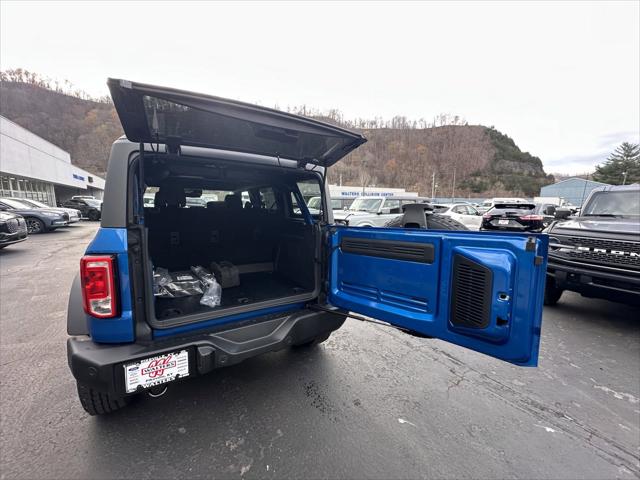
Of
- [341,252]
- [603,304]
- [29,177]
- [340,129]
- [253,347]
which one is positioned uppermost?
[29,177]

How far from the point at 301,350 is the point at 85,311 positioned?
1.93 m

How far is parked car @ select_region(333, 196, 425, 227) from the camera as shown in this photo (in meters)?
10.6

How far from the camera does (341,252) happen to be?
2.39m

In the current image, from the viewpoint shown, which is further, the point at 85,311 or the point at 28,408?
the point at 28,408

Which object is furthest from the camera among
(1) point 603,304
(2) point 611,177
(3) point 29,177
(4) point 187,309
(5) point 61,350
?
(2) point 611,177

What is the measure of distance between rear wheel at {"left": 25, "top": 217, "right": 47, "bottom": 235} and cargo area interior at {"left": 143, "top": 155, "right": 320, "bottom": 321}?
42.0ft

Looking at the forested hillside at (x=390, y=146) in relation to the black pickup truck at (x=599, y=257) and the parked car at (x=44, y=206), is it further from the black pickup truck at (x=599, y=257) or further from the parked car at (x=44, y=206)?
the black pickup truck at (x=599, y=257)

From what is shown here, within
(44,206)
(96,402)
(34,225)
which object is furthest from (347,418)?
(44,206)

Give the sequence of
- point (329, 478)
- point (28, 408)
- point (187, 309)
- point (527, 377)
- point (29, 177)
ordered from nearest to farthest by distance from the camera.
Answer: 1. point (329, 478)
2. point (28, 408)
3. point (187, 309)
4. point (527, 377)
5. point (29, 177)

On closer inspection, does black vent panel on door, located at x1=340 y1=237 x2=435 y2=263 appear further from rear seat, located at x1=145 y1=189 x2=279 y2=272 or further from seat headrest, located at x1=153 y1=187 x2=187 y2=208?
seat headrest, located at x1=153 y1=187 x2=187 y2=208

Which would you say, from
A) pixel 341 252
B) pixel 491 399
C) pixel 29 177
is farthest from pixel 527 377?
pixel 29 177

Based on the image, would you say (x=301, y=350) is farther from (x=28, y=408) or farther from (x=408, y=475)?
(x=28, y=408)

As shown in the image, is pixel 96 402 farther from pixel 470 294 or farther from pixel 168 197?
pixel 470 294

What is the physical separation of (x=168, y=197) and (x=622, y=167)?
6859 centimetres
